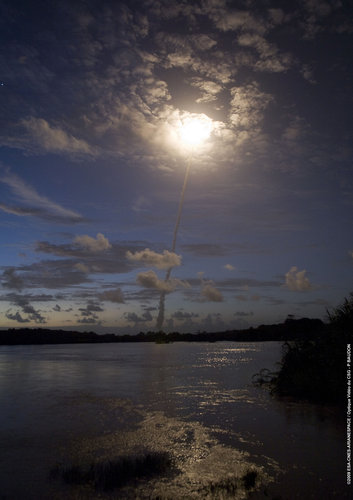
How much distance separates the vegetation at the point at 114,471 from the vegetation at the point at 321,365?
12284 mm

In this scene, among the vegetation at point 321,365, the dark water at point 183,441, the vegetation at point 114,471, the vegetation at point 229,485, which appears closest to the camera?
the vegetation at point 229,485

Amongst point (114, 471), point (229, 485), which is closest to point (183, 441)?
point (114, 471)

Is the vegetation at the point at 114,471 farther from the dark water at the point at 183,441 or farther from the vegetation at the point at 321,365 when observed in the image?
the vegetation at the point at 321,365

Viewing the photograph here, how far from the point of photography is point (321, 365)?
21.2 m

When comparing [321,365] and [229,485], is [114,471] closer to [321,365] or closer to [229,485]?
[229,485]

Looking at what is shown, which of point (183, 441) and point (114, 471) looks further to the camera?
point (183, 441)

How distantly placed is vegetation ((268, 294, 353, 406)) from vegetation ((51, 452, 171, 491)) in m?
12.3

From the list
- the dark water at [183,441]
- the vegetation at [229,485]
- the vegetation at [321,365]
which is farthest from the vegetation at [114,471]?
the vegetation at [321,365]

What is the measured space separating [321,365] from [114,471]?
49.0 ft

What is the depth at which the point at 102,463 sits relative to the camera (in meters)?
11.0

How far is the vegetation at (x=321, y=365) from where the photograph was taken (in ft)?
64.8

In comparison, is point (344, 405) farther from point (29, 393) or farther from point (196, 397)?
point (29, 393)

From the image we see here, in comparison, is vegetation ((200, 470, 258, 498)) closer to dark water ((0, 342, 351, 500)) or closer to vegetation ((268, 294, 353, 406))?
dark water ((0, 342, 351, 500))

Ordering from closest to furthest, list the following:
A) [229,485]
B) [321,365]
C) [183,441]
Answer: [229,485], [183,441], [321,365]
